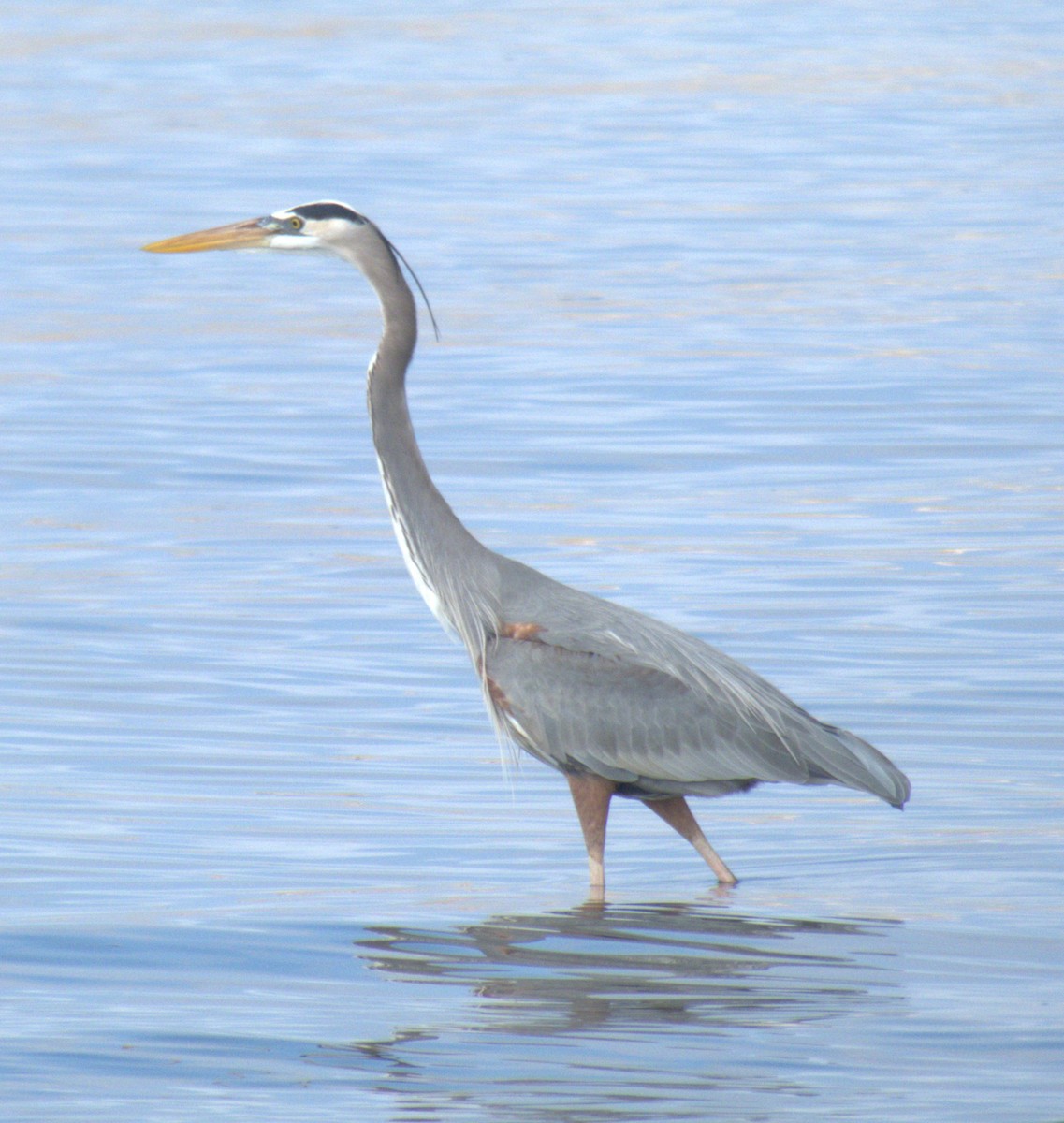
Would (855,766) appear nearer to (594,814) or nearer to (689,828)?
(689,828)

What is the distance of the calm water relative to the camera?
6.30 metres

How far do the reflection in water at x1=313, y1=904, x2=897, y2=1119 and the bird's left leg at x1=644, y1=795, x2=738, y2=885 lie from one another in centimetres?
19

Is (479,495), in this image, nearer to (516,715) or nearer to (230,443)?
(230,443)

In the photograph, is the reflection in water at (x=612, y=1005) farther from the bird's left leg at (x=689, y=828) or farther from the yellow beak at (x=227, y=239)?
the yellow beak at (x=227, y=239)

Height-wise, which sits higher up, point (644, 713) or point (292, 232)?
point (292, 232)

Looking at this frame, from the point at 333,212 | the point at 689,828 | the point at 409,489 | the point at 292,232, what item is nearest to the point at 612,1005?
the point at 689,828

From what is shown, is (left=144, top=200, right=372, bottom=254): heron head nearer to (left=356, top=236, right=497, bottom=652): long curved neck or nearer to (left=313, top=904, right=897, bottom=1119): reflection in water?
(left=356, top=236, right=497, bottom=652): long curved neck

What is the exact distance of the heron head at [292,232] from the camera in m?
8.45

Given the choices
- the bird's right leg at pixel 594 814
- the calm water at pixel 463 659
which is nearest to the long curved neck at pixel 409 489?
the bird's right leg at pixel 594 814

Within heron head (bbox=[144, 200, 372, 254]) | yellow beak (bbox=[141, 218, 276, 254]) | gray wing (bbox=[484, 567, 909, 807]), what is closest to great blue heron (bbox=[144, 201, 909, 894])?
gray wing (bbox=[484, 567, 909, 807])

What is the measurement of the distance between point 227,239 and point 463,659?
2187 mm

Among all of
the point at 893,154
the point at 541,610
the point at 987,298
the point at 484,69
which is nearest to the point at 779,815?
the point at 541,610

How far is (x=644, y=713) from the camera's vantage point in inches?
306

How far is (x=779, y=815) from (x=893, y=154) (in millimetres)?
19831
